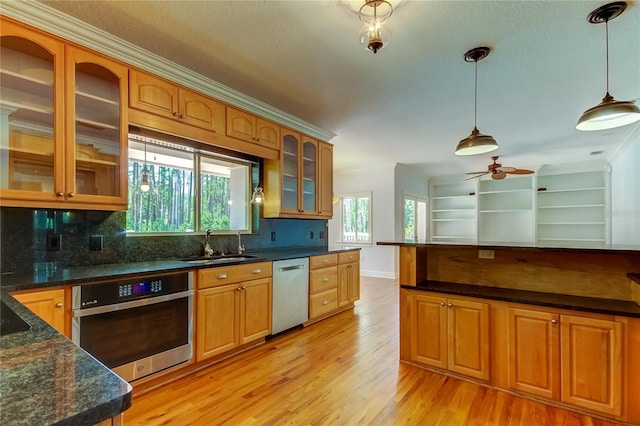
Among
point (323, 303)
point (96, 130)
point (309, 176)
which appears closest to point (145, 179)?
point (96, 130)

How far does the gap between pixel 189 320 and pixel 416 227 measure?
22.2ft

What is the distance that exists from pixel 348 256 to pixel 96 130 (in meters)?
3.18

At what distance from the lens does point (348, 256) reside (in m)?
4.39

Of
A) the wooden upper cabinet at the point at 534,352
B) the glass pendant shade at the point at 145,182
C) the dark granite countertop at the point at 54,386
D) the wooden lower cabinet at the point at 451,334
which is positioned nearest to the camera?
the dark granite countertop at the point at 54,386

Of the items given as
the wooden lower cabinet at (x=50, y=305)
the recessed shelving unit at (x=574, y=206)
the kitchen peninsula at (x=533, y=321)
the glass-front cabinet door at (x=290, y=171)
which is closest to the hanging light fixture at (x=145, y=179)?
the wooden lower cabinet at (x=50, y=305)

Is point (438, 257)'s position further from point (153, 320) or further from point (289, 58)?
point (153, 320)

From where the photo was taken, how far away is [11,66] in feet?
6.37

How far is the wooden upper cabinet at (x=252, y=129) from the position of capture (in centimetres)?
312


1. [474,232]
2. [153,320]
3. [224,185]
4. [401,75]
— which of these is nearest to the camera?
[153,320]

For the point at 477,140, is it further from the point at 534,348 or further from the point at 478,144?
the point at 534,348

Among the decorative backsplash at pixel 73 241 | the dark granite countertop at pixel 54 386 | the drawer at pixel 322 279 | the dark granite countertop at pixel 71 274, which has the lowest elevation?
the drawer at pixel 322 279

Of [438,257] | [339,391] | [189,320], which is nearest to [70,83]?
[189,320]

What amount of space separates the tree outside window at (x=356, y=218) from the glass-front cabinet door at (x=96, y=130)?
5.58m

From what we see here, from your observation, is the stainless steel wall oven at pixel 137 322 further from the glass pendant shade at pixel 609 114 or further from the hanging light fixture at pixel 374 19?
the glass pendant shade at pixel 609 114
